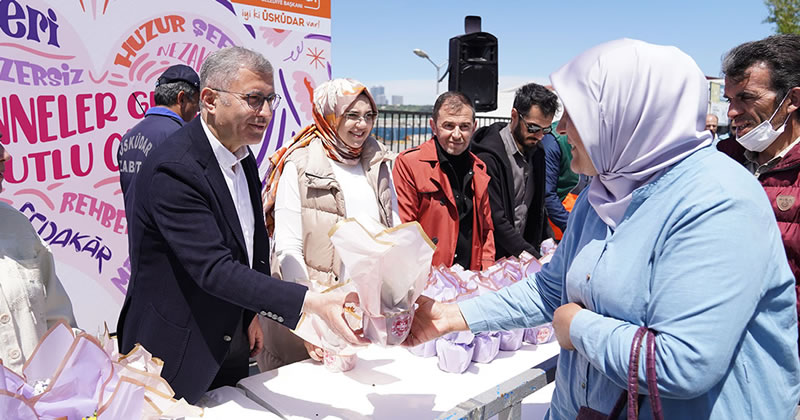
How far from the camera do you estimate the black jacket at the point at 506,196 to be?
3.13 metres

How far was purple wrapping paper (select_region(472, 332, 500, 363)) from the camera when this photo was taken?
1.81m

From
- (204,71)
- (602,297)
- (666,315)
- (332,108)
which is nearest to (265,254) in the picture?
(204,71)

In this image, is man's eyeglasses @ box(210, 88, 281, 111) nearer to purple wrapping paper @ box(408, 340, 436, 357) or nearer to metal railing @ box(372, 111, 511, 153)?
purple wrapping paper @ box(408, 340, 436, 357)

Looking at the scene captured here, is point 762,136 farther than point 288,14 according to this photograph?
No

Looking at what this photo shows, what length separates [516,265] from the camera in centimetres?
218

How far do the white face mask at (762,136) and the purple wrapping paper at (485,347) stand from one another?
3.93ft

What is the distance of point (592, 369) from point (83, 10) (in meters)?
3.51

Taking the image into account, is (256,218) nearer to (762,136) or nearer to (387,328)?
(387,328)

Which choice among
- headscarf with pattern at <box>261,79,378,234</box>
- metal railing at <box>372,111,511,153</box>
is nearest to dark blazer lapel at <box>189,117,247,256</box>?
headscarf with pattern at <box>261,79,378,234</box>

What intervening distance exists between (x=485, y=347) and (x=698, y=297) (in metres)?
1.02

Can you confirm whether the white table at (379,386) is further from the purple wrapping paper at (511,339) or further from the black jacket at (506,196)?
the black jacket at (506,196)

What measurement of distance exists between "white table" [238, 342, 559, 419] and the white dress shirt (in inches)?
16.4

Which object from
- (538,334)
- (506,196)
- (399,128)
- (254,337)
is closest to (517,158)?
(506,196)

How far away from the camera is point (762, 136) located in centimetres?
193
